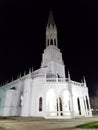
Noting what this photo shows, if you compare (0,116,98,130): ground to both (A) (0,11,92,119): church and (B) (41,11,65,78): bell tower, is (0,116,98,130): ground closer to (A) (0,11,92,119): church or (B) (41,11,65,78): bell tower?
(A) (0,11,92,119): church

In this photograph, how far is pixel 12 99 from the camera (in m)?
38.7

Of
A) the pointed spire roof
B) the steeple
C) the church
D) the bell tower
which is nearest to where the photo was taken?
the church

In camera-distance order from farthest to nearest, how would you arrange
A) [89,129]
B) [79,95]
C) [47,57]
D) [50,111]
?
[47,57] < [79,95] < [50,111] < [89,129]

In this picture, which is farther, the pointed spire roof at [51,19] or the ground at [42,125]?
the pointed spire roof at [51,19]

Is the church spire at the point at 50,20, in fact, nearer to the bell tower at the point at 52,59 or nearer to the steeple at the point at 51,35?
the steeple at the point at 51,35

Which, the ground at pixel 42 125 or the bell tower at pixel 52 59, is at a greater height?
the bell tower at pixel 52 59

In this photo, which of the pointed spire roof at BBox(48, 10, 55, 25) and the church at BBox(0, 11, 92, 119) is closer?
the church at BBox(0, 11, 92, 119)

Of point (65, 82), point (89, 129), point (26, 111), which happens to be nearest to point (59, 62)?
point (65, 82)

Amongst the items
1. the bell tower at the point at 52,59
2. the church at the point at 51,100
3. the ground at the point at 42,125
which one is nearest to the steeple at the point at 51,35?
the bell tower at the point at 52,59

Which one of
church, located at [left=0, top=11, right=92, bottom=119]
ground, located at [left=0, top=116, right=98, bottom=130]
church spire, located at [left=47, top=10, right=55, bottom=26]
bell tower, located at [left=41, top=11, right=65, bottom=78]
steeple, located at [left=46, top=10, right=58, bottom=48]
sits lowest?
ground, located at [left=0, top=116, right=98, bottom=130]

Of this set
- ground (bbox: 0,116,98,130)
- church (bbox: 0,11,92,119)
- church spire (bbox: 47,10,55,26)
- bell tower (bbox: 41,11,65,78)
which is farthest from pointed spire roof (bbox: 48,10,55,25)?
ground (bbox: 0,116,98,130)

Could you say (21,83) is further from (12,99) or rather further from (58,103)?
(58,103)

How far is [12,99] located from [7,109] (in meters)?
3.09

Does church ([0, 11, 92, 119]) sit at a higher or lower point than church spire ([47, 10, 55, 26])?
lower
